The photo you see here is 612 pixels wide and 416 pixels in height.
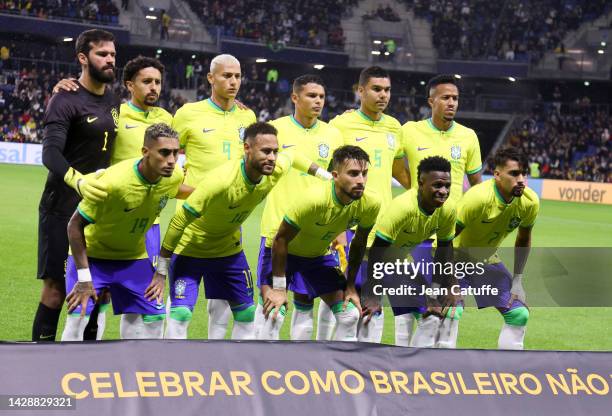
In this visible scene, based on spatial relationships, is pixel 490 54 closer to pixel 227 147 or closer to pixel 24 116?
pixel 24 116

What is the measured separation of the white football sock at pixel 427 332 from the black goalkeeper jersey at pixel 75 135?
2.88m

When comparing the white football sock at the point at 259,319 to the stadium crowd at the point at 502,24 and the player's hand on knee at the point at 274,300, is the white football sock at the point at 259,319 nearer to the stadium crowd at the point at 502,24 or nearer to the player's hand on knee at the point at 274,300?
the player's hand on knee at the point at 274,300

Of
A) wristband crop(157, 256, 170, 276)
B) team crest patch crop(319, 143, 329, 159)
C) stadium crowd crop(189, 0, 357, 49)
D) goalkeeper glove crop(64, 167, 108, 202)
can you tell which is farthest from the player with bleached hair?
stadium crowd crop(189, 0, 357, 49)

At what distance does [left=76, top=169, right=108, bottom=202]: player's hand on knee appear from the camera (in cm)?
575

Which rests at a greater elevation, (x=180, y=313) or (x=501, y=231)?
(x=501, y=231)

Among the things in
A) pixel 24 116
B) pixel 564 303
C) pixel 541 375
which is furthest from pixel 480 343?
pixel 24 116

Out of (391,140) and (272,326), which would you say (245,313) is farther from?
(391,140)

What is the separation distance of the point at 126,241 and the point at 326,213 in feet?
4.93

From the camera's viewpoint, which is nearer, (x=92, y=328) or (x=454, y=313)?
(x=92, y=328)

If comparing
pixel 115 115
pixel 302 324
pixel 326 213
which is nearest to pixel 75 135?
pixel 115 115

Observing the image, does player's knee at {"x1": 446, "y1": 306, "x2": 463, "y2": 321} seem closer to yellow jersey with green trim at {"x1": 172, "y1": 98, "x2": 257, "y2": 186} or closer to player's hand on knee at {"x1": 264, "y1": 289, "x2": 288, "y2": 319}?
player's hand on knee at {"x1": 264, "y1": 289, "x2": 288, "y2": 319}

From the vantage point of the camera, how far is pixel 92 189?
5.75m

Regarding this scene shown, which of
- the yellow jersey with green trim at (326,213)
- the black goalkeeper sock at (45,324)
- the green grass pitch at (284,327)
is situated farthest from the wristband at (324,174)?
the green grass pitch at (284,327)

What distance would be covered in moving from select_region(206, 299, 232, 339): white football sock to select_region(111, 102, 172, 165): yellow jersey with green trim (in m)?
1.41
